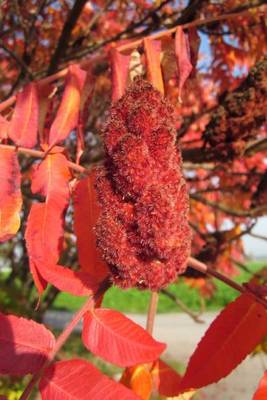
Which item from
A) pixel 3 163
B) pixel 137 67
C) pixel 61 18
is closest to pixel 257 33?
pixel 137 67

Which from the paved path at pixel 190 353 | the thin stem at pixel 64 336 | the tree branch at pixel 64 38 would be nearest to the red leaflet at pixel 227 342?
the thin stem at pixel 64 336

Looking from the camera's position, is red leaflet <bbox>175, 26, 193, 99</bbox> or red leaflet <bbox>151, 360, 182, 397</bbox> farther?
red leaflet <bbox>175, 26, 193, 99</bbox>

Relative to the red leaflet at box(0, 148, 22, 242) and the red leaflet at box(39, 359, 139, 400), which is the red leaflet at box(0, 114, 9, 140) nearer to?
the red leaflet at box(0, 148, 22, 242)

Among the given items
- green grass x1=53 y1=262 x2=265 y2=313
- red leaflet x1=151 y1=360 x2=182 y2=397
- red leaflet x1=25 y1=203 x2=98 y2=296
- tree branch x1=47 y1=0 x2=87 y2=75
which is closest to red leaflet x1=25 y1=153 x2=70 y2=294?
red leaflet x1=25 y1=203 x2=98 y2=296

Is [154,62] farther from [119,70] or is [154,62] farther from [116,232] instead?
[116,232]

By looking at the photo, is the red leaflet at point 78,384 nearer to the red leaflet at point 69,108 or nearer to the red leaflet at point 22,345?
the red leaflet at point 22,345
